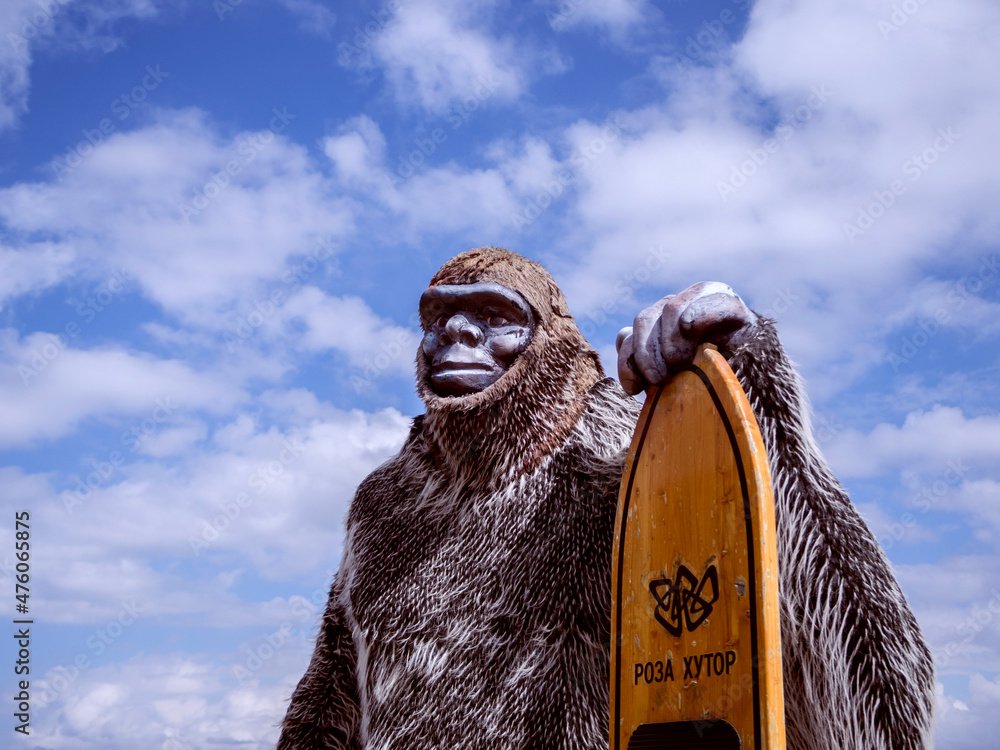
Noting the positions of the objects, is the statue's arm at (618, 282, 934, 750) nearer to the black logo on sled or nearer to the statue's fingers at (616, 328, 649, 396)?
the statue's fingers at (616, 328, 649, 396)

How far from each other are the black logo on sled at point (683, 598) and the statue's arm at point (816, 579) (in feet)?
0.82

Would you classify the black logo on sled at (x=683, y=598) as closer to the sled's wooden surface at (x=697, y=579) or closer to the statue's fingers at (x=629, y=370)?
the sled's wooden surface at (x=697, y=579)

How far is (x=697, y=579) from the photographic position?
199 centimetres

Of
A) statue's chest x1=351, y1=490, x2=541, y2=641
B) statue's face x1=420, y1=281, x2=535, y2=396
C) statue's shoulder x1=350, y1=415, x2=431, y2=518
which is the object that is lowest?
statue's chest x1=351, y1=490, x2=541, y2=641

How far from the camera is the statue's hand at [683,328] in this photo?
2.16 m

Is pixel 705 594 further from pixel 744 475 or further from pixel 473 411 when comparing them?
pixel 473 411

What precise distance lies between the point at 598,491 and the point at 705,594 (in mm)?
611

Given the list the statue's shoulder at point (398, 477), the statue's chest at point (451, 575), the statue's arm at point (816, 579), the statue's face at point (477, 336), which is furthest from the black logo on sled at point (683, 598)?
the statue's shoulder at point (398, 477)

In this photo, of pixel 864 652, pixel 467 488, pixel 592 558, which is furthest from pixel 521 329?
pixel 864 652

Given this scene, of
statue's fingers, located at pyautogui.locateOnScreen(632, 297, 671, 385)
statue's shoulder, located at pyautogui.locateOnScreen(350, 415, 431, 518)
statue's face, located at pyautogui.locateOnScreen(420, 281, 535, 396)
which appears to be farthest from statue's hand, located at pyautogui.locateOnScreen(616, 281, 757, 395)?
statue's shoulder, located at pyautogui.locateOnScreen(350, 415, 431, 518)

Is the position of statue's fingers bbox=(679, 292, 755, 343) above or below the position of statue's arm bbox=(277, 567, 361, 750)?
above

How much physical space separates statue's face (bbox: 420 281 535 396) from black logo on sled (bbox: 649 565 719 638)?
85 cm

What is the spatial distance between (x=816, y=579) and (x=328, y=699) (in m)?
1.65

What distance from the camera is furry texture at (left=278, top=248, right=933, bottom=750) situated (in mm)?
2049
